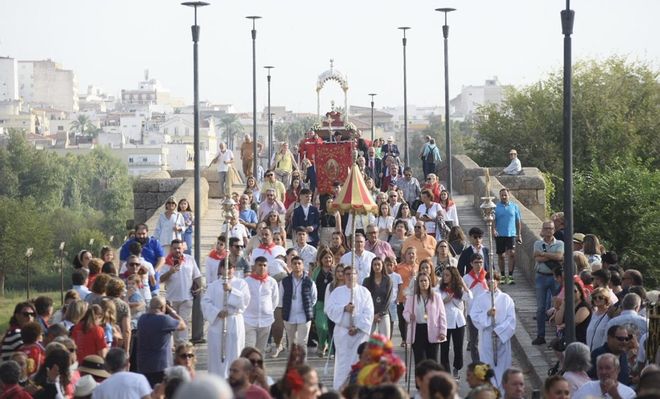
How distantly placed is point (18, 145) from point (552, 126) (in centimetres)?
10551

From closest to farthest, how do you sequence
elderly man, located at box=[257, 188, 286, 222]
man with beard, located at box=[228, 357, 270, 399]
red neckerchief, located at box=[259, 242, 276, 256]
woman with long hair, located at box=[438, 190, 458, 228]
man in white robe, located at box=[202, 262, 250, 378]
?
1. man with beard, located at box=[228, 357, 270, 399]
2. man in white robe, located at box=[202, 262, 250, 378]
3. red neckerchief, located at box=[259, 242, 276, 256]
4. woman with long hair, located at box=[438, 190, 458, 228]
5. elderly man, located at box=[257, 188, 286, 222]

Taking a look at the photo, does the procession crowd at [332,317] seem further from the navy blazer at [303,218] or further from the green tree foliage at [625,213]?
the green tree foliage at [625,213]

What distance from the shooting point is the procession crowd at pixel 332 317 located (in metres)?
13.0

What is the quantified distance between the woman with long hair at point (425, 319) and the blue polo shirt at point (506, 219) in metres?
6.43

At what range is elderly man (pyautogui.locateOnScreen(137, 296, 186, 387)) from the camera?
16.5 m

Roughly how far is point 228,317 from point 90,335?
9.57 ft

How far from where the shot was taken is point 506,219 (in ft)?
81.3

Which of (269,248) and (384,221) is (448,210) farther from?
(269,248)

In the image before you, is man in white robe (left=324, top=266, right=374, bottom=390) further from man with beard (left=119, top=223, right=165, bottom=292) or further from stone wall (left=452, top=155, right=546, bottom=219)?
stone wall (left=452, top=155, right=546, bottom=219)

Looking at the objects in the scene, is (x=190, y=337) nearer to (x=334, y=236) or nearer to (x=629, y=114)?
(x=334, y=236)

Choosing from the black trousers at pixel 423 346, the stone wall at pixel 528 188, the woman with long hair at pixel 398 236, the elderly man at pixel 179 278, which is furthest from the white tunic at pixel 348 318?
the stone wall at pixel 528 188

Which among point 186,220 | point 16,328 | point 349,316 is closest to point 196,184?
point 186,220

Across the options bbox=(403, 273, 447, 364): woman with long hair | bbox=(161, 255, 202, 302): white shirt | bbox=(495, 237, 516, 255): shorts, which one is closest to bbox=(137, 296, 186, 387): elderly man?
bbox=(403, 273, 447, 364): woman with long hair

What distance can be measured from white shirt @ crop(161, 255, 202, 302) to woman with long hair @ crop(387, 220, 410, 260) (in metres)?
3.39
